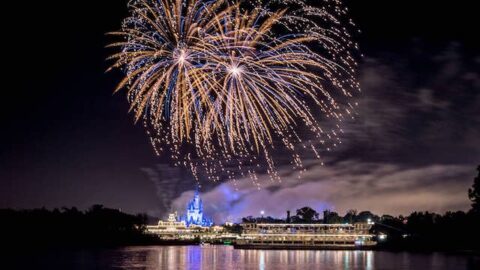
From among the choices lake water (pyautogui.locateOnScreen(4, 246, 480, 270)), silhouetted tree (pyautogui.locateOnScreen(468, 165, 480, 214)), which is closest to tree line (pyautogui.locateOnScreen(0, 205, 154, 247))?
lake water (pyautogui.locateOnScreen(4, 246, 480, 270))

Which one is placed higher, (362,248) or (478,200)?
(478,200)

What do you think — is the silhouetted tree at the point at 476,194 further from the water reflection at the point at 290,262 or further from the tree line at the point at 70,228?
the tree line at the point at 70,228

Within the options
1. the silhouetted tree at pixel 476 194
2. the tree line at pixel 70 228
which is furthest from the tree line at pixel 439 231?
the tree line at pixel 70 228

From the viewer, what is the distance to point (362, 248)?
98.5 meters

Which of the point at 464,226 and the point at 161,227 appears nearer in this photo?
the point at 464,226

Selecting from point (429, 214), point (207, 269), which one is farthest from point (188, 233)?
point (207, 269)

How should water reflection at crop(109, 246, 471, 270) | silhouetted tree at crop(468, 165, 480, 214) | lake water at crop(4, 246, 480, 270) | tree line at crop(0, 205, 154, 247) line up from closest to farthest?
lake water at crop(4, 246, 480, 270) < water reflection at crop(109, 246, 471, 270) < silhouetted tree at crop(468, 165, 480, 214) < tree line at crop(0, 205, 154, 247)

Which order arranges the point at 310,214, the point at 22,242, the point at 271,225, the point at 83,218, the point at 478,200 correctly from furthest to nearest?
the point at 310,214 < the point at 83,218 < the point at 271,225 < the point at 22,242 < the point at 478,200

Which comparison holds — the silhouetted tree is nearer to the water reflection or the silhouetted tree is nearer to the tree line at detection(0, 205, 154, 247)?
the water reflection

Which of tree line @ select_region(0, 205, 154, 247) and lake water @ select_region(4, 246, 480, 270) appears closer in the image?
lake water @ select_region(4, 246, 480, 270)

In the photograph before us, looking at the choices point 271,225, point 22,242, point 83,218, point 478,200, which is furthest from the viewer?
point 83,218

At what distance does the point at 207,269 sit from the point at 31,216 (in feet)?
254

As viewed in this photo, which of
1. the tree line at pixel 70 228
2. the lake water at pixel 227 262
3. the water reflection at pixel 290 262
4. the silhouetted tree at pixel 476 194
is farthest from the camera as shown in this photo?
the tree line at pixel 70 228

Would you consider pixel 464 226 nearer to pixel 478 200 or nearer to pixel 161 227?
pixel 478 200
